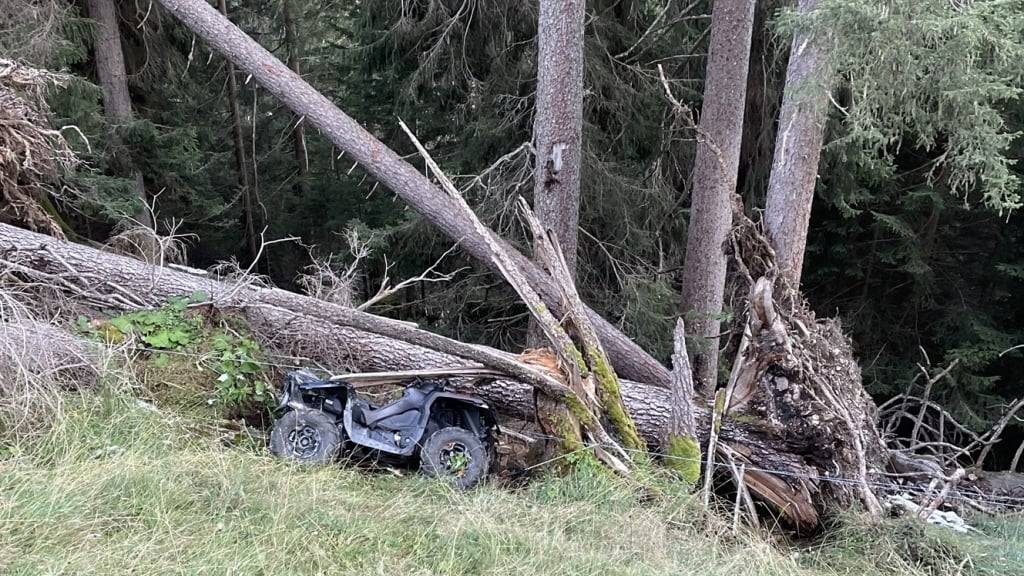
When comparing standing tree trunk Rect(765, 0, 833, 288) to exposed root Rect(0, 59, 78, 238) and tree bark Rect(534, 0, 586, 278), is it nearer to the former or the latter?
tree bark Rect(534, 0, 586, 278)

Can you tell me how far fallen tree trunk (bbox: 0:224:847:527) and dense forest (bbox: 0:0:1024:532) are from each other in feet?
1.20

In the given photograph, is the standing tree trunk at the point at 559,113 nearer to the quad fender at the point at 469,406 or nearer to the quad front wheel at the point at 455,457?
the quad fender at the point at 469,406

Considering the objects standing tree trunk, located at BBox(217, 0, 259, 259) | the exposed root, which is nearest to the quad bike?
the exposed root

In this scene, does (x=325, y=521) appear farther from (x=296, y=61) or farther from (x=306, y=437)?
(x=296, y=61)

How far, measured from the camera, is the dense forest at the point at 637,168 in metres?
4.01

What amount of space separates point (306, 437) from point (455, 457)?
3.07 feet

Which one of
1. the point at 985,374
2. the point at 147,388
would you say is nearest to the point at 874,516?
the point at 147,388

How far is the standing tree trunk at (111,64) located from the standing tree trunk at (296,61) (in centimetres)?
423

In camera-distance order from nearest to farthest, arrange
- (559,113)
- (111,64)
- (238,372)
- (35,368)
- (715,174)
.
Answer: (35,368)
(238,372)
(559,113)
(715,174)
(111,64)

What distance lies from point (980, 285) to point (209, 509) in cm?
1127

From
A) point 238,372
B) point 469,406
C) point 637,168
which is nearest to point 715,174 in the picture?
point 637,168

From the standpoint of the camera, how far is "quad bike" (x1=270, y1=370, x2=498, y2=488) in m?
3.82

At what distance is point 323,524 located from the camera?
9.58ft

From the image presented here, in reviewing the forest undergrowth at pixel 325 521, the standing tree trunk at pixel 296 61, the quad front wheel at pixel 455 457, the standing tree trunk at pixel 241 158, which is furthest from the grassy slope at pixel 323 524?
the standing tree trunk at pixel 296 61
